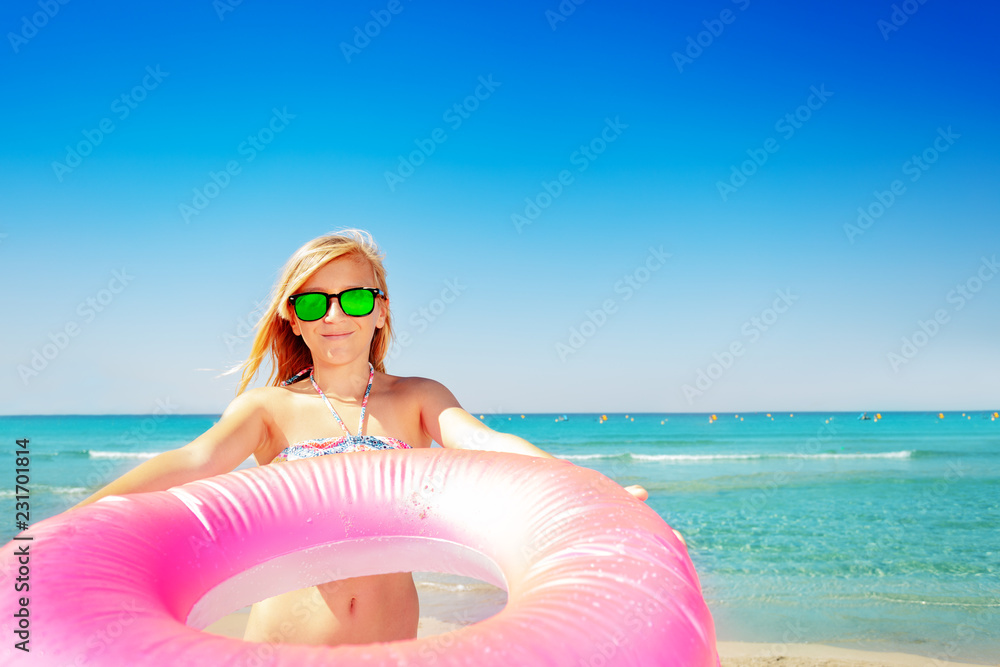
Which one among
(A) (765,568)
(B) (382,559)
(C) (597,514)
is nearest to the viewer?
(C) (597,514)

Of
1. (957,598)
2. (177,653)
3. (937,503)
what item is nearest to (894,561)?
(957,598)

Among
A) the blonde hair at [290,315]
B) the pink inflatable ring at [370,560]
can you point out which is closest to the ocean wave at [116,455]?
the blonde hair at [290,315]

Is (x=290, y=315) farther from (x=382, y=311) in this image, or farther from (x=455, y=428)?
(x=455, y=428)

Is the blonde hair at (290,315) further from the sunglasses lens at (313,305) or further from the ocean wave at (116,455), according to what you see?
the ocean wave at (116,455)

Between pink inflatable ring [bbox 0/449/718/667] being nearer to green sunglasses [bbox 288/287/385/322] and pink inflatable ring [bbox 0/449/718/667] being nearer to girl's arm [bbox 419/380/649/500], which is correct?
girl's arm [bbox 419/380/649/500]

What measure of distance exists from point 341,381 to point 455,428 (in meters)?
0.41

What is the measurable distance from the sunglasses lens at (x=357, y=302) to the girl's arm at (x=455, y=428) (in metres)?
0.31

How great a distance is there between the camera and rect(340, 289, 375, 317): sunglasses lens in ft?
6.94

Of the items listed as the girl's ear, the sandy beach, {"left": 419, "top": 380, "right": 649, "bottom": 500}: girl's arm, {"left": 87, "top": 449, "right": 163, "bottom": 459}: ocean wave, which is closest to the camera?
{"left": 419, "top": 380, "right": 649, "bottom": 500}: girl's arm

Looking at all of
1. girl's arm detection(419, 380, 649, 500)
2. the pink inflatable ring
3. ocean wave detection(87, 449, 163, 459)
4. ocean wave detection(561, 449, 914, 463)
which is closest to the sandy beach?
girl's arm detection(419, 380, 649, 500)

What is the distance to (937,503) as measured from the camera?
9.82 meters

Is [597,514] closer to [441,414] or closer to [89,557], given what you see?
[441,414]

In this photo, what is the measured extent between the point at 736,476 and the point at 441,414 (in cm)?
1307

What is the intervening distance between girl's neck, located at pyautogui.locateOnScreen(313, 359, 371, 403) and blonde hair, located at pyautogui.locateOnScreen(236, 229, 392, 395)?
174mm
